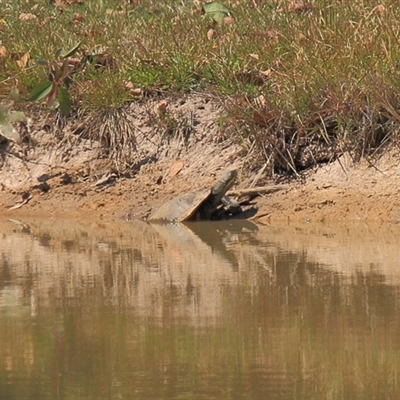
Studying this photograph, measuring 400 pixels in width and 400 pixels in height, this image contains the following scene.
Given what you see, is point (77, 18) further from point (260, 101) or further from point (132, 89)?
point (260, 101)

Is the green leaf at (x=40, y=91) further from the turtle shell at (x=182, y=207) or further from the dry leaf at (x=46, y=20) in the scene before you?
the dry leaf at (x=46, y=20)

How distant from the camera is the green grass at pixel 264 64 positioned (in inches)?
277

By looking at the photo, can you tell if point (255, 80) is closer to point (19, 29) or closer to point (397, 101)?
point (397, 101)

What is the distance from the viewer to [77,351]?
3.75 m

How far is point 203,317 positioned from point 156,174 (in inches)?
138

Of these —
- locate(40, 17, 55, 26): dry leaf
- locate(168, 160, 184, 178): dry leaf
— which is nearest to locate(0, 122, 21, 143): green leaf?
locate(168, 160, 184, 178): dry leaf

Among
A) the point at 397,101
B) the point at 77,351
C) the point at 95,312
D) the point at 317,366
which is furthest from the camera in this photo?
the point at 397,101

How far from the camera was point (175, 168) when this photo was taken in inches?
299

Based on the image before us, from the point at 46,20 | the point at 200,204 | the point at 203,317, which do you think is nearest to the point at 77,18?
the point at 46,20

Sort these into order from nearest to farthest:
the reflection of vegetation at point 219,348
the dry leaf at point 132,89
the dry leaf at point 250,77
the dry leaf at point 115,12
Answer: the reflection of vegetation at point 219,348 < the dry leaf at point 250,77 < the dry leaf at point 132,89 < the dry leaf at point 115,12

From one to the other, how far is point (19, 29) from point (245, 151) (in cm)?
234

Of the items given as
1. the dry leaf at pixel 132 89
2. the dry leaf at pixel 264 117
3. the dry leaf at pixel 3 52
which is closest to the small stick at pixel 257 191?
the dry leaf at pixel 264 117

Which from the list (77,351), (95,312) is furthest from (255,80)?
(77,351)

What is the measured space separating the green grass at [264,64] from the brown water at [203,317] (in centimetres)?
96
